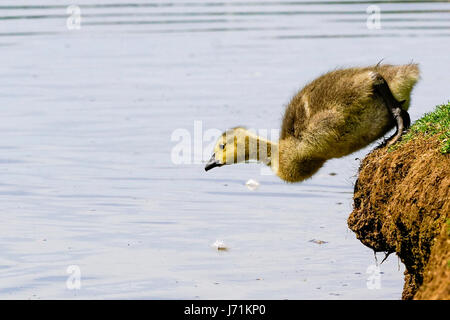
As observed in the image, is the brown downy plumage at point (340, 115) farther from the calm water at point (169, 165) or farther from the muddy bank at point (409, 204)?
the calm water at point (169, 165)

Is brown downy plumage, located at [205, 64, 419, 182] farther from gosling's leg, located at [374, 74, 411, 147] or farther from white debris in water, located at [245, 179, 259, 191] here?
white debris in water, located at [245, 179, 259, 191]

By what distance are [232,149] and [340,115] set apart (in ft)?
4.72

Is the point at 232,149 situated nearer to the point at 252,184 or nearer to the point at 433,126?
the point at 433,126

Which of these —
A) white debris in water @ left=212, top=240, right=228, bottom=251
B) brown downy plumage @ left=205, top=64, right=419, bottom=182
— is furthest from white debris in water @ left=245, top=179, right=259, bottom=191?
brown downy plumage @ left=205, top=64, right=419, bottom=182

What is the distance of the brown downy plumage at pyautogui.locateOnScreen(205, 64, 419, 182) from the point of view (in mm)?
8789

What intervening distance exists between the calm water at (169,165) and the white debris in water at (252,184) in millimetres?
127

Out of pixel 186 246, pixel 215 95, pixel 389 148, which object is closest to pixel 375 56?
pixel 215 95

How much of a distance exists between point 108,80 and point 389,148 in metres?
12.2

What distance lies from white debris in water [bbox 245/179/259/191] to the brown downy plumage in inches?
136

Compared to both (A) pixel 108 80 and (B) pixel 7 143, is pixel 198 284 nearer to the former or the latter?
(B) pixel 7 143

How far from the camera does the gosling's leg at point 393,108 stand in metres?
8.58

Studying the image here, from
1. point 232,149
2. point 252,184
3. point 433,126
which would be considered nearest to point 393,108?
point 433,126
